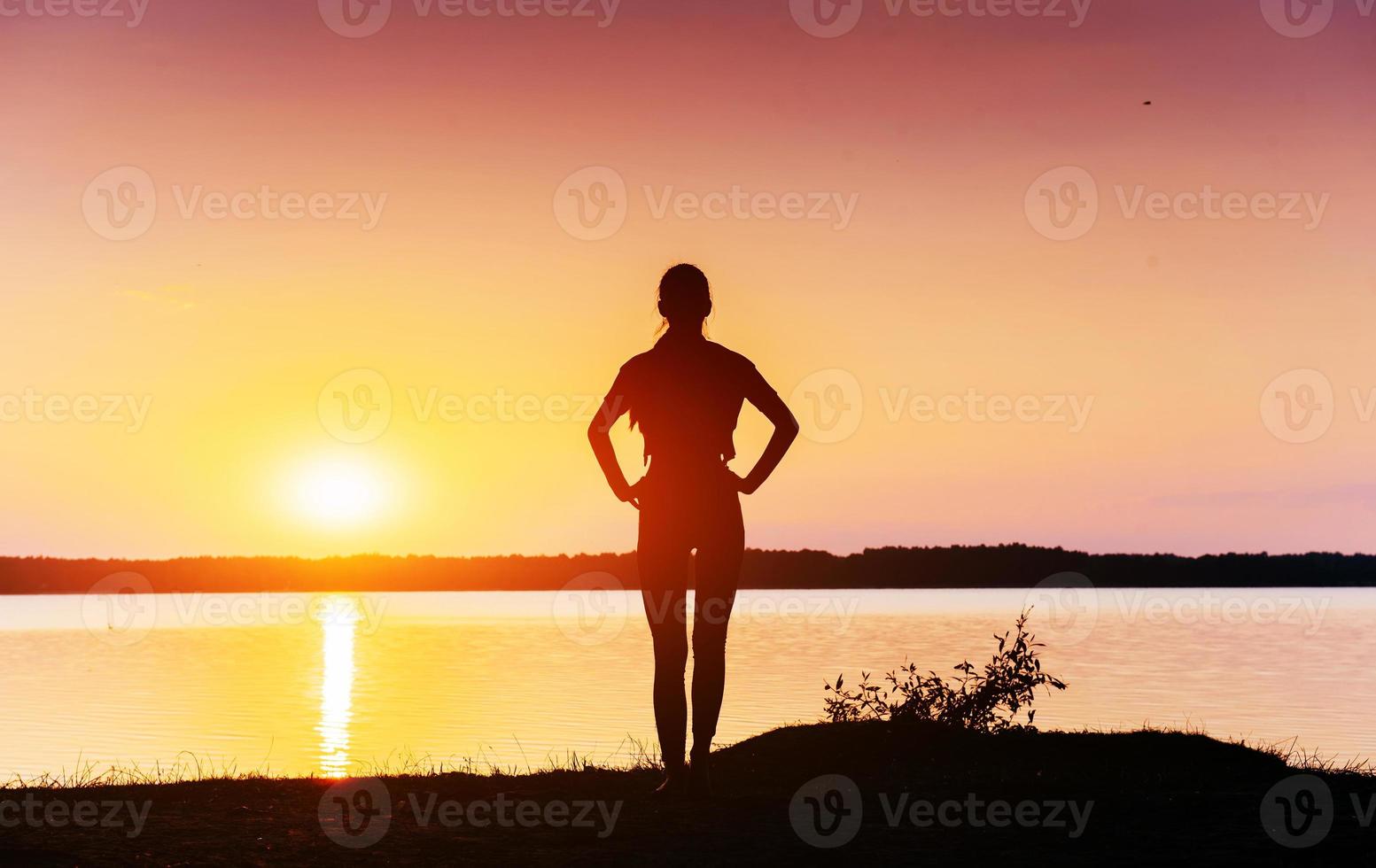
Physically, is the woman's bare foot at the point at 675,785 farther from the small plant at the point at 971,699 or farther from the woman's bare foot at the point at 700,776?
the small plant at the point at 971,699

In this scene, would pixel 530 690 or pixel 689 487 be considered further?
pixel 530 690

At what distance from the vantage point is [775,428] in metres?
9.36

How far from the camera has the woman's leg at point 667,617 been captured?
29.9 ft

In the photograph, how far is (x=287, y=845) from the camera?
802 centimetres

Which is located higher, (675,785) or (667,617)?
(667,617)

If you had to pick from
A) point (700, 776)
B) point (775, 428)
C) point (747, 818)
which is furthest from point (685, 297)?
point (747, 818)

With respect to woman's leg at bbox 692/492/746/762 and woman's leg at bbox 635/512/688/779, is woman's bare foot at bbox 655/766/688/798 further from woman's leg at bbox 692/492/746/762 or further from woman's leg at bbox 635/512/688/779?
woman's leg at bbox 692/492/746/762

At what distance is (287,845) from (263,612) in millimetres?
184036

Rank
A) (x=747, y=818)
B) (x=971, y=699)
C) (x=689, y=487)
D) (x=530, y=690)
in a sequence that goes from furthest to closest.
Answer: (x=530, y=690)
(x=971, y=699)
(x=689, y=487)
(x=747, y=818)

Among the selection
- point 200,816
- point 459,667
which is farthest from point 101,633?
point 200,816

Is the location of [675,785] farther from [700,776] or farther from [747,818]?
[747,818]

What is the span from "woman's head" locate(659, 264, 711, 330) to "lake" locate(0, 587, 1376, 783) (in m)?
6.82

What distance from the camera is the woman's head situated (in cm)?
927

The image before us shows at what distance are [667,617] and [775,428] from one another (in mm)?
1466
